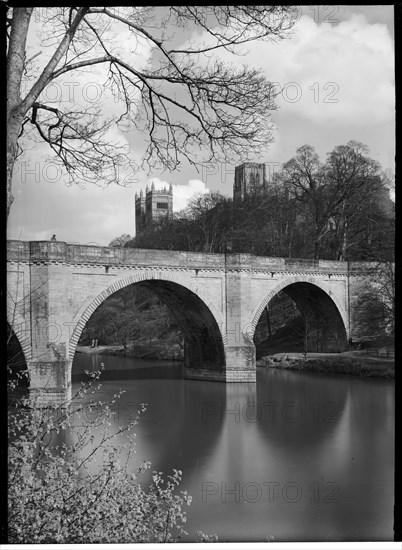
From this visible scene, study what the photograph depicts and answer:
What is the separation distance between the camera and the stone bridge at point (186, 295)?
13227mm

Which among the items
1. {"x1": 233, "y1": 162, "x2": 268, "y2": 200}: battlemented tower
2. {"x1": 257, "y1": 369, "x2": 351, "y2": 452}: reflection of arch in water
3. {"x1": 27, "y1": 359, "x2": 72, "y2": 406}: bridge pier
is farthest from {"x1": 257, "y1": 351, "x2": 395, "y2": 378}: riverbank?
{"x1": 27, "y1": 359, "x2": 72, "y2": 406}: bridge pier

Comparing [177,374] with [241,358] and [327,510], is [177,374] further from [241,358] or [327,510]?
[327,510]

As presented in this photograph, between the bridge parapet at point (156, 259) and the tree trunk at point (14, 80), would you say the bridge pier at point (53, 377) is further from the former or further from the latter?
the tree trunk at point (14, 80)

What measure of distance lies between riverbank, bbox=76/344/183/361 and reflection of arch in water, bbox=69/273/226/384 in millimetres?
5254

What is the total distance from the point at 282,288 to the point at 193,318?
334cm

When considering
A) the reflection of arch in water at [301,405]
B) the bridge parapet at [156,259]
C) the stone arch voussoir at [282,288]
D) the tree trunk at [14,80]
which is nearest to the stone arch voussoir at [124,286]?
the bridge parapet at [156,259]

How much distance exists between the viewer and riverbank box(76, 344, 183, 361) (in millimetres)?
24603

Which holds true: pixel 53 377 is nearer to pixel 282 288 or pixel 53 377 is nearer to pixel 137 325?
pixel 282 288

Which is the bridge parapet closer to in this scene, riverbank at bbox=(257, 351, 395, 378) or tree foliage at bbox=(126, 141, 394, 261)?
tree foliage at bbox=(126, 141, 394, 261)

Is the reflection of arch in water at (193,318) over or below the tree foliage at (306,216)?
below

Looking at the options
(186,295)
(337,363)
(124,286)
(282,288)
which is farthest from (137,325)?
(124,286)

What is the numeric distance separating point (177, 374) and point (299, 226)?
7457mm

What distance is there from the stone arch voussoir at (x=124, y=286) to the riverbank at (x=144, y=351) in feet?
22.7
